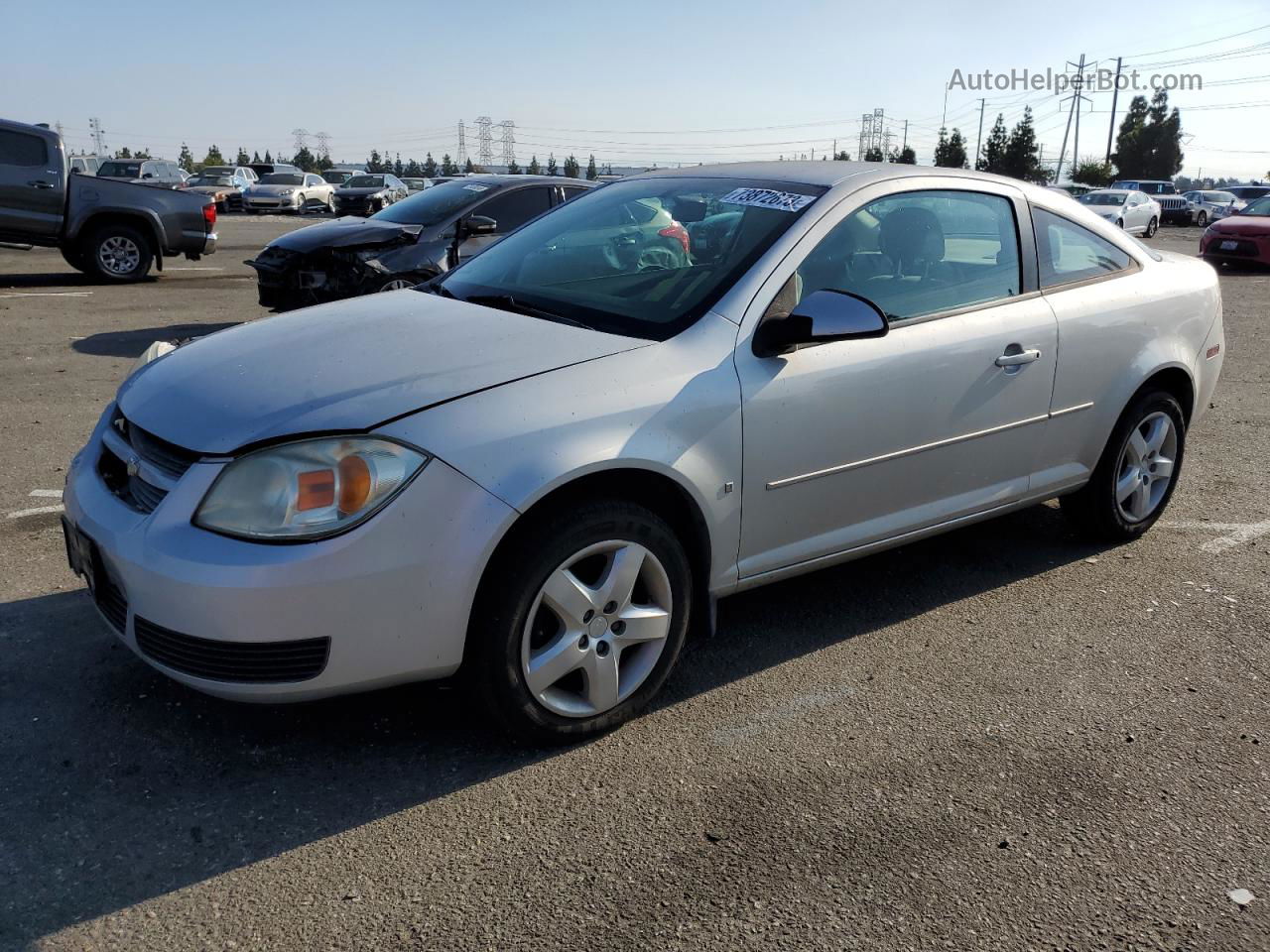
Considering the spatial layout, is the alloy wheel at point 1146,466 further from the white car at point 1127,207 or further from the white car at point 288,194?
the white car at point 288,194

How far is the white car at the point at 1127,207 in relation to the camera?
93.1 feet

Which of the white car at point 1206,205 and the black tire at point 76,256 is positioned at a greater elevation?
the black tire at point 76,256

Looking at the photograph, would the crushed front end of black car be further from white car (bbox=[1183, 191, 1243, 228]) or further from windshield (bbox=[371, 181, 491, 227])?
white car (bbox=[1183, 191, 1243, 228])

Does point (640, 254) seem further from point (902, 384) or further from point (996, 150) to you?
point (996, 150)

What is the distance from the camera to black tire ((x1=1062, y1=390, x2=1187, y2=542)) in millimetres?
4633

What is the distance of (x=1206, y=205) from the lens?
138ft

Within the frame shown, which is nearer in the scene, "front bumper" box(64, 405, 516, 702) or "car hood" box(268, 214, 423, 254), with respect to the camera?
"front bumper" box(64, 405, 516, 702)

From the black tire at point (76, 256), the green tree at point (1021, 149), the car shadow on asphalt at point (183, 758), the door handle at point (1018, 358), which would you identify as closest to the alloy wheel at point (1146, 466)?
the door handle at point (1018, 358)

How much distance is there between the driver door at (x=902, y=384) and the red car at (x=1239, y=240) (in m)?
18.0

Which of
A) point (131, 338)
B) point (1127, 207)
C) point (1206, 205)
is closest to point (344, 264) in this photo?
point (131, 338)

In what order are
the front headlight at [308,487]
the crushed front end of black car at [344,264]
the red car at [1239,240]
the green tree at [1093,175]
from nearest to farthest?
1. the front headlight at [308,487]
2. the crushed front end of black car at [344,264]
3. the red car at [1239,240]
4. the green tree at [1093,175]

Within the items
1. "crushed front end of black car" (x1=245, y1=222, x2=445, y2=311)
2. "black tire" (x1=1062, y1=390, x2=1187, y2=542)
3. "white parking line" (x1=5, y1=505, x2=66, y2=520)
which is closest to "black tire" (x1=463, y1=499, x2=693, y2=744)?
"black tire" (x1=1062, y1=390, x2=1187, y2=542)

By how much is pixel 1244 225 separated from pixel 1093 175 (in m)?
59.0

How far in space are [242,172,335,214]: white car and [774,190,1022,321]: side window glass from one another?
1364 inches
